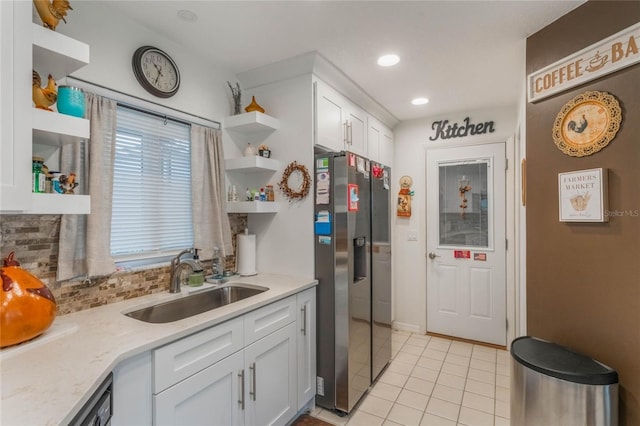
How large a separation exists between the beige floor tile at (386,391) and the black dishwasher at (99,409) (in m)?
1.94

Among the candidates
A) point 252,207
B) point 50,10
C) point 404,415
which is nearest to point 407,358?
point 404,415

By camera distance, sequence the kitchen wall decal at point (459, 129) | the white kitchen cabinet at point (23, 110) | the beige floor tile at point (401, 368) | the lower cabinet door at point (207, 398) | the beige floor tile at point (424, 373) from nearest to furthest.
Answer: the white kitchen cabinet at point (23, 110)
the lower cabinet door at point (207, 398)
the beige floor tile at point (424, 373)
the beige floor tile at point (401, 368)
the kitchen wall decal at point (459, 129)

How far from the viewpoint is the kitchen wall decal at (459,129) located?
338 cm

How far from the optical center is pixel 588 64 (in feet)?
5.50

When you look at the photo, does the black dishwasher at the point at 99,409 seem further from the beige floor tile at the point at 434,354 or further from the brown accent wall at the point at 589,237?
the beige floor tile at the point at 434,354

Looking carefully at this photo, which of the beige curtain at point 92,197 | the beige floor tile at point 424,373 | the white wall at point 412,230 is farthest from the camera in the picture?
the white wall at point 412,230

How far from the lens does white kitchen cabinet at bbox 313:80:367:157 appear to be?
7.95 ft

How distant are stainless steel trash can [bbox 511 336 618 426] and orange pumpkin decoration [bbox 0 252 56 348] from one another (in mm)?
2190

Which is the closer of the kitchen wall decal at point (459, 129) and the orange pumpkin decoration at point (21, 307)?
the orange pumpkin decoration at point (21, 307)

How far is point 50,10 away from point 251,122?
4.00ft

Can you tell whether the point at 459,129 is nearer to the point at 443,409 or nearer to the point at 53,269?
the point at 443,409

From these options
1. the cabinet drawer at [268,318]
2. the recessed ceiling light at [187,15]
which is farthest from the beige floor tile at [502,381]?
the recessed ceiling light at [187,15]

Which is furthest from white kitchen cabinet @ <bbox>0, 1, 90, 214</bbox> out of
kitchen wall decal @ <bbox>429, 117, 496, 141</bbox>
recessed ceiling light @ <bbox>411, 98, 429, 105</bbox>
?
kitchen wall decal @ <bbox>429, 117, 496, 141</bbox>

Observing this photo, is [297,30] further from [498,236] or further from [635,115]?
[498,236]
